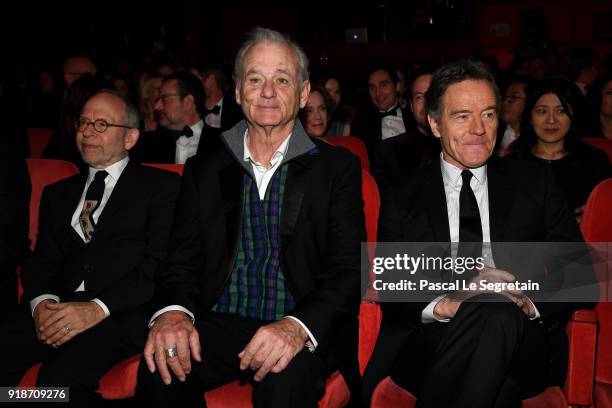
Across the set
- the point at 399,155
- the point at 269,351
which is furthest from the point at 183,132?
the point at 269,351

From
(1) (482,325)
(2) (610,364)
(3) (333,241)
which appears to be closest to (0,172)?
(3) (333,241)

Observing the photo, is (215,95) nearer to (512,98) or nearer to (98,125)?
(512,98)

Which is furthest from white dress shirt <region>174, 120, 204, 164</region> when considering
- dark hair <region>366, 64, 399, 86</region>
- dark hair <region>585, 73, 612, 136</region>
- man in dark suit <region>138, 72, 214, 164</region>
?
dark hair <region>585, 73, 612, 136</region>

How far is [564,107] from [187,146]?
2.44 metres

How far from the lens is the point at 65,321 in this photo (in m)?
2.27

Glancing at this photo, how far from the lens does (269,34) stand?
220cm

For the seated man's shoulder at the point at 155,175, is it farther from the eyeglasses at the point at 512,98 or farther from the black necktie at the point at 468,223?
the eyeglasses at the point at 512,98

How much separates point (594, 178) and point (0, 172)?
268cm

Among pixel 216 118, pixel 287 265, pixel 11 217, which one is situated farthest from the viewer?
pixel 216 118

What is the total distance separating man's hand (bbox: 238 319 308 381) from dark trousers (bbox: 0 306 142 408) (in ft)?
2.01

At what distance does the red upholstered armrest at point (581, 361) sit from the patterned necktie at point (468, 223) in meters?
0.39

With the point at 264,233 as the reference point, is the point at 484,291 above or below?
below

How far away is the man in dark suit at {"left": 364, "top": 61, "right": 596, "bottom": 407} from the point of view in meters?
1.89

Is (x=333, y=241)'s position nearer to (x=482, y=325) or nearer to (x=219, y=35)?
(x=482, y=325)
